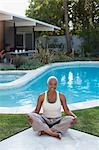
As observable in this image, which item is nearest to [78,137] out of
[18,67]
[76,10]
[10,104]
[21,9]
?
[10,104]

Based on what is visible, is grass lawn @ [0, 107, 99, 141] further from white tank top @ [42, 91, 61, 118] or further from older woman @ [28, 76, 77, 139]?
white tank top @ [42, 91, 61, 118]

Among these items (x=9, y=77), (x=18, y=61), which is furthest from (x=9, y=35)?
(x=9, y=77)

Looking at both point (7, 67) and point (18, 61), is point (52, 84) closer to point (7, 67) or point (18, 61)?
point (7, 67)

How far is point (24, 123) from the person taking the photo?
6.04 metres

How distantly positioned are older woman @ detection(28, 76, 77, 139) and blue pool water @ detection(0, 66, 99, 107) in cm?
399

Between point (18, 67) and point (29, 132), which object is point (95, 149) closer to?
point (29, 132)

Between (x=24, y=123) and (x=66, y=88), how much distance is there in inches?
275

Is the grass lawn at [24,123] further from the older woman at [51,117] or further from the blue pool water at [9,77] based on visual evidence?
the blue pool water at [9,77]

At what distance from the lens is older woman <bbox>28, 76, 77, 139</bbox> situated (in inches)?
196

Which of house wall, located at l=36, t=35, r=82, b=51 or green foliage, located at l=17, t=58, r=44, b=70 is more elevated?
house wall, located at l=36, t=35, r=82, b=51

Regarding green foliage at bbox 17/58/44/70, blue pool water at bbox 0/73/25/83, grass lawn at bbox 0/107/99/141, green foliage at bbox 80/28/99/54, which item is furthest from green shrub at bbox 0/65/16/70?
grass lawn at bbox 0/107/99/141

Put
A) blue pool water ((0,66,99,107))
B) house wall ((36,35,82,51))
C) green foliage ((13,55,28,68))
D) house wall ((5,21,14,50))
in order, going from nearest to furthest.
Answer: blue pool water ((0,66,99,107))
green foliage ((13,55,28,68))
house wall ((5,21,14,50))
house wall ((36,35,82,51))

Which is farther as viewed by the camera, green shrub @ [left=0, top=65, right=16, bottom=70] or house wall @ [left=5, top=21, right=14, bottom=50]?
house wall @ [left=5, top=21, right=14, bottom=50]

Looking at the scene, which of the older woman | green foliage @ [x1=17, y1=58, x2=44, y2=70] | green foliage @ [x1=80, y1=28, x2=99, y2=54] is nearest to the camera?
the older woman
